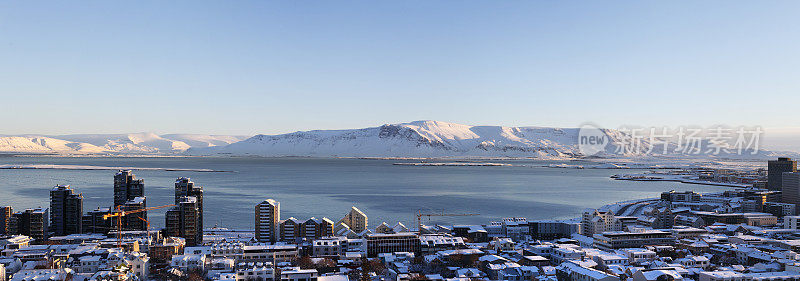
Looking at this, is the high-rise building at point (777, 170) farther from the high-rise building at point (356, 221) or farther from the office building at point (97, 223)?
the office building at point (97, 223)

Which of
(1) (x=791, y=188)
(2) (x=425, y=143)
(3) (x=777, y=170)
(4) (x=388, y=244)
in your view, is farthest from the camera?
(2) (x=425, y=143)

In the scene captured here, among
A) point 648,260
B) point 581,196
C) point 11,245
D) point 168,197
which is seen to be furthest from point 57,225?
point 581,196

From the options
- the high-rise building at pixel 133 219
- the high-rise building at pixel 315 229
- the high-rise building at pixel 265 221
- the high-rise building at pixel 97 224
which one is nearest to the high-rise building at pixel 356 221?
the high-rise building at pixel 315 229

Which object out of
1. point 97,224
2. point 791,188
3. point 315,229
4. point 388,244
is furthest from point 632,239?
point 791,188

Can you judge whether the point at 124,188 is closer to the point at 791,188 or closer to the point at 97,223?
the point at 97,223

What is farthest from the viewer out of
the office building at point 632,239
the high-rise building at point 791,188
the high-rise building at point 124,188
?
the high-rise building at point 791,188

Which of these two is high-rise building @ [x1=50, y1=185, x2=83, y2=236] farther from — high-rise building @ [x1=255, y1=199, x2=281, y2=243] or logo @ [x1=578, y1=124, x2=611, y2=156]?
logo @ [x1=578, y1=124, x2=611, y2=156]
